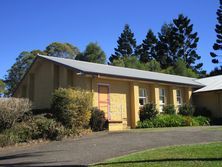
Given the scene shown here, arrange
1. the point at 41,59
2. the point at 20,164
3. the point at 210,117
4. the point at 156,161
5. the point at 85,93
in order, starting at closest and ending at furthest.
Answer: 1. the point at 156,161
2. the point at 20,164
3. the point at 85,93
4. the point at 41,59
5. the point at 210,117

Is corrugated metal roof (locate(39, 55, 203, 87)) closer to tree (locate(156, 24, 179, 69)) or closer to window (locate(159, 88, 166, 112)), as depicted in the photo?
window (locate(159, 88, 166, 112))

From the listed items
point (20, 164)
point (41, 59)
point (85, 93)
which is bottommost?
point (20, 164)

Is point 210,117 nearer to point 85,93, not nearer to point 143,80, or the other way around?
point 143,80

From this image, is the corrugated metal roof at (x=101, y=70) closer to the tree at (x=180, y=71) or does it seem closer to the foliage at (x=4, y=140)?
the foliage at (x=4, y=140)

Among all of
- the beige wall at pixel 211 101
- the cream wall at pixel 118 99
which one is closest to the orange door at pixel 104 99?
the cream wall at pixel 118 99

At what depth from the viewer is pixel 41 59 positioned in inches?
874

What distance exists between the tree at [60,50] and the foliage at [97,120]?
40.0 metres

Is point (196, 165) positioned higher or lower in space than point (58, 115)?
lower

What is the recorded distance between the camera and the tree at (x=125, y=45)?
209ft

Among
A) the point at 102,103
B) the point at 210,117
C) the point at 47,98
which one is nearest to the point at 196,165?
the point at 102,103

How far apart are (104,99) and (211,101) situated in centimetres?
1096

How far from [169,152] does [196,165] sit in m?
2.09

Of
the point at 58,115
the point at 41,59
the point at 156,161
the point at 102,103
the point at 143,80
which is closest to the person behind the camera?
the point at 156,161

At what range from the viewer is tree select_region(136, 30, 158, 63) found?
6054 centimetres
